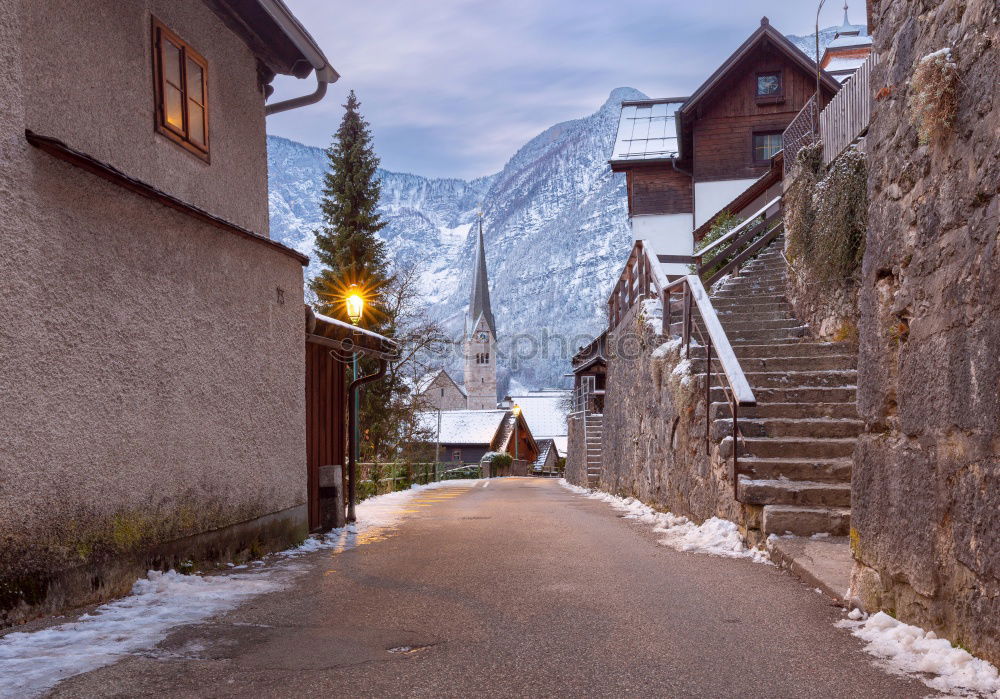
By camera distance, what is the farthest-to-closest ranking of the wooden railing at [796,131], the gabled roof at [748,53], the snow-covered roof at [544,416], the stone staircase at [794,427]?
the snow-covered roof at [544,416], the gabled roof at [748,53], the wooden railing at [796,131], the stone staircase at [794,427]

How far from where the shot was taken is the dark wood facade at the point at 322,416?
8125 millimetres

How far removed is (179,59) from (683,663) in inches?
236

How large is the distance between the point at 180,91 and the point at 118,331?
273 centimetres

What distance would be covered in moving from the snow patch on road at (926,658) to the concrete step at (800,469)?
2.85 m

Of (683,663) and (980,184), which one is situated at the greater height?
(980,184)

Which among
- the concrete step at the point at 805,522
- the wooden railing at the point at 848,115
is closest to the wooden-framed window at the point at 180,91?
the concrete step at the point at 805,522

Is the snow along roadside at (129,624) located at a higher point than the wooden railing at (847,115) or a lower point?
lower

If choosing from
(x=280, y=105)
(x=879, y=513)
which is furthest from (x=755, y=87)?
(x=879, y=513)

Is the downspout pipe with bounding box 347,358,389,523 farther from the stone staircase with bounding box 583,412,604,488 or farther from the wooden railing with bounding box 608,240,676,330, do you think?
the stone staircase with bounding box 583,412,604,488

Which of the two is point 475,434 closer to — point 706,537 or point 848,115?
point 848,115

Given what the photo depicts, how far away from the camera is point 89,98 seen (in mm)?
5109

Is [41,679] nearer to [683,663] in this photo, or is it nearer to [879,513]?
[683,663]

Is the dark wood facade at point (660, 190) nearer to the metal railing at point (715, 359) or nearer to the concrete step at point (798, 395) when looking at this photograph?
the metal railing at point (715, 359)

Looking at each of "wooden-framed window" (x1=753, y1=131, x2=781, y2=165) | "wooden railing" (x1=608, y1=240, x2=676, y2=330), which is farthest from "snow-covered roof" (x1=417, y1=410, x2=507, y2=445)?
"wooden railing" (x1=608, y1=240, x2=676, y2=330)
